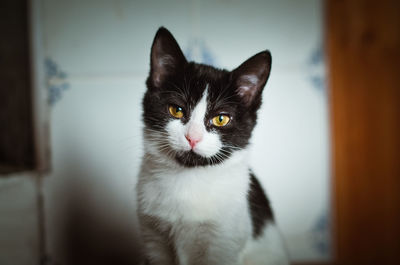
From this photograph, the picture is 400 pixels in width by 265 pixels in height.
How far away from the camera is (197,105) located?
0.79 meters

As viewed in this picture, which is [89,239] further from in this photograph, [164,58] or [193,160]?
[164,58]

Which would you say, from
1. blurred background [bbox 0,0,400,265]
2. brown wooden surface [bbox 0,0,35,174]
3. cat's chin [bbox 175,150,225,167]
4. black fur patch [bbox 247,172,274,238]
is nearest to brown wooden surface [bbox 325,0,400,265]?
blurred background [bbox 0,0,400,265]

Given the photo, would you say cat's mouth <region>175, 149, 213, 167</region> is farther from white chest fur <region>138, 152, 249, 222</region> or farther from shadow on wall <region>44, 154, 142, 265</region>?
shadow on wall <region>44, 154, 142, 265</region>

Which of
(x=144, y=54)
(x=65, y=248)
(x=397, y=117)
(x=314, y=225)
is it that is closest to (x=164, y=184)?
(x=144, y=54)

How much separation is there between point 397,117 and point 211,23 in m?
0.97

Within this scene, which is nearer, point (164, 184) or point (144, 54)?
point (164, 184)

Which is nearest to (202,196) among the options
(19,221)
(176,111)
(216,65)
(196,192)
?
(196,192)

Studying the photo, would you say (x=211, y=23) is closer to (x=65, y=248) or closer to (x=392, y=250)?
(x=65, y=248)

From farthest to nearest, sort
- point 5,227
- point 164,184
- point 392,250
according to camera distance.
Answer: point 392,250 → point 5,227 → point 164,184

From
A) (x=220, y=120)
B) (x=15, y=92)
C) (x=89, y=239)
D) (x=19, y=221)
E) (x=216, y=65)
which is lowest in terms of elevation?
(x=89, y=239)

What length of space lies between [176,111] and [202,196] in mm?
253

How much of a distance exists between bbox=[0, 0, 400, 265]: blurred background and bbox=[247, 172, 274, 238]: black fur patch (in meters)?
0.40

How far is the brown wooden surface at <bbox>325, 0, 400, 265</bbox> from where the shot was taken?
52.1 inches

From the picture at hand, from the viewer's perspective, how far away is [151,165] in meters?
0.90
